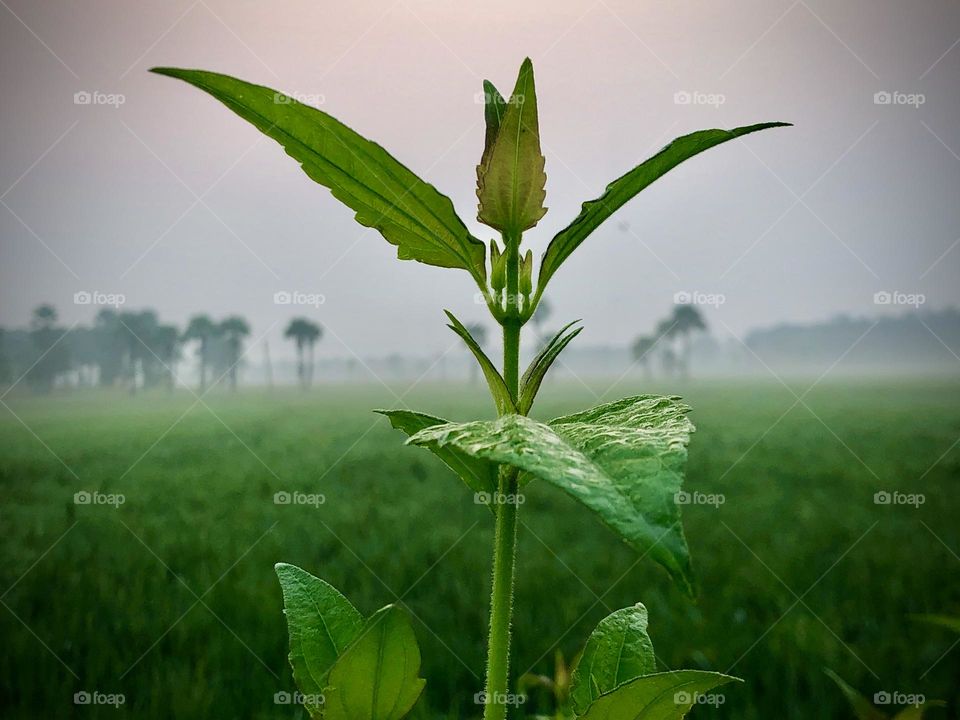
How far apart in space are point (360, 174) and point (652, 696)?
0.31 meters

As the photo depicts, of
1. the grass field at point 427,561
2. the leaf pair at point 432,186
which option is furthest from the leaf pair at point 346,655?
the grass field at point 427,561

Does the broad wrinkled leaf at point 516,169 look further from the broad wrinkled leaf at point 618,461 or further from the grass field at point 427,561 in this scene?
the grass field at point 427,561

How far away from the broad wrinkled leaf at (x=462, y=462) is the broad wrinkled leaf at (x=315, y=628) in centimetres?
13

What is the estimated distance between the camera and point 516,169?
378 millimetres

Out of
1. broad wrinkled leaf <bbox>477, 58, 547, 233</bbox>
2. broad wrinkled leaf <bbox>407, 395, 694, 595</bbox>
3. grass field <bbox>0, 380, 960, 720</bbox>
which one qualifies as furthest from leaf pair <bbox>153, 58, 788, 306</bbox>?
grass field <bbox>0, 380, 960, 720</bbox>

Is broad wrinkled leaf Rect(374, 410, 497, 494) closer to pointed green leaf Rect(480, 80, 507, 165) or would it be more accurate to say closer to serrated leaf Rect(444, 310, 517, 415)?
serrated leaf Rect(444, 310, 517, 415)

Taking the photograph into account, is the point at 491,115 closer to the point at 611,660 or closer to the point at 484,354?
the point at 484,354

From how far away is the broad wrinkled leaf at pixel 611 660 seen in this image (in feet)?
1.51

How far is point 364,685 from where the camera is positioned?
0.41m

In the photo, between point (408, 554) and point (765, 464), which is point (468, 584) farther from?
point (765, 464)

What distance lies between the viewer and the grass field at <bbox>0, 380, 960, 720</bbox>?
1152mm

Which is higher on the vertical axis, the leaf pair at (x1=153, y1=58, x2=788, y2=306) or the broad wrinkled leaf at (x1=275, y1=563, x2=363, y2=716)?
the leaf pair at (x1=153, y1=58, x2=788, y2=306)

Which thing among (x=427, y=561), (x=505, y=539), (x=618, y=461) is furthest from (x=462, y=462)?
(x=427, y=561)

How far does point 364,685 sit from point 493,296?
235 millimetres
